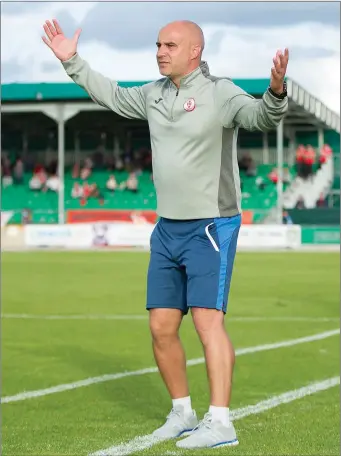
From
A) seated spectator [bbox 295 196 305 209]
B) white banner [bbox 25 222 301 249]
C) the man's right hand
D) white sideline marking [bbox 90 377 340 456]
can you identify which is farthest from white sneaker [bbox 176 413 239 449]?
seated spectator [bbox 295 196 305 209]

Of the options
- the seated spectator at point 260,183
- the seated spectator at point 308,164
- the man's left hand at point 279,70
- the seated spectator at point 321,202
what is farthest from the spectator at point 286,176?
the man's left hand at point 279,70

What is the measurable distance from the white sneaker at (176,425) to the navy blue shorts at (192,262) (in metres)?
0.64

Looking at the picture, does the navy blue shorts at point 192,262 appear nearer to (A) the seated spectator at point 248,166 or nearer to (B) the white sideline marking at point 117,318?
(B) the white sideline marking at point 117,318

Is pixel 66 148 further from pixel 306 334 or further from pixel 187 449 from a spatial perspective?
pixel 187 449

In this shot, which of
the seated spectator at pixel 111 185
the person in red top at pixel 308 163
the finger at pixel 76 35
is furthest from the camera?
the person in red top at pixel 308 163

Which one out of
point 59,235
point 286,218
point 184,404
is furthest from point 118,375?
point 286,218

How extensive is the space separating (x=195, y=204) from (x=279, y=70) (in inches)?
39.1

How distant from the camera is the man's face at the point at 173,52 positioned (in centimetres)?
651

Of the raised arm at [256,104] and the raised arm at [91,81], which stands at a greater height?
the raised arm at [91,81]

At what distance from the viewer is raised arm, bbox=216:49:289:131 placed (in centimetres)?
602

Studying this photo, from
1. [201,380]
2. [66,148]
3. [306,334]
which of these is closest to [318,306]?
[306,334]

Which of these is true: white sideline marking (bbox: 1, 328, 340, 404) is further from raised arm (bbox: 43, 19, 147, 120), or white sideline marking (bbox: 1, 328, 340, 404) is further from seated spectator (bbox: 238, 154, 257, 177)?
seated spectator (bbox: 238, 154, 257, 177)

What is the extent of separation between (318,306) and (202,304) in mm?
10783

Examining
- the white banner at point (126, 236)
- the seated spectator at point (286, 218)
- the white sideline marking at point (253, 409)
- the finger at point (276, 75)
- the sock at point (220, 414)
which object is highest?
the finger at point (276, 75)
